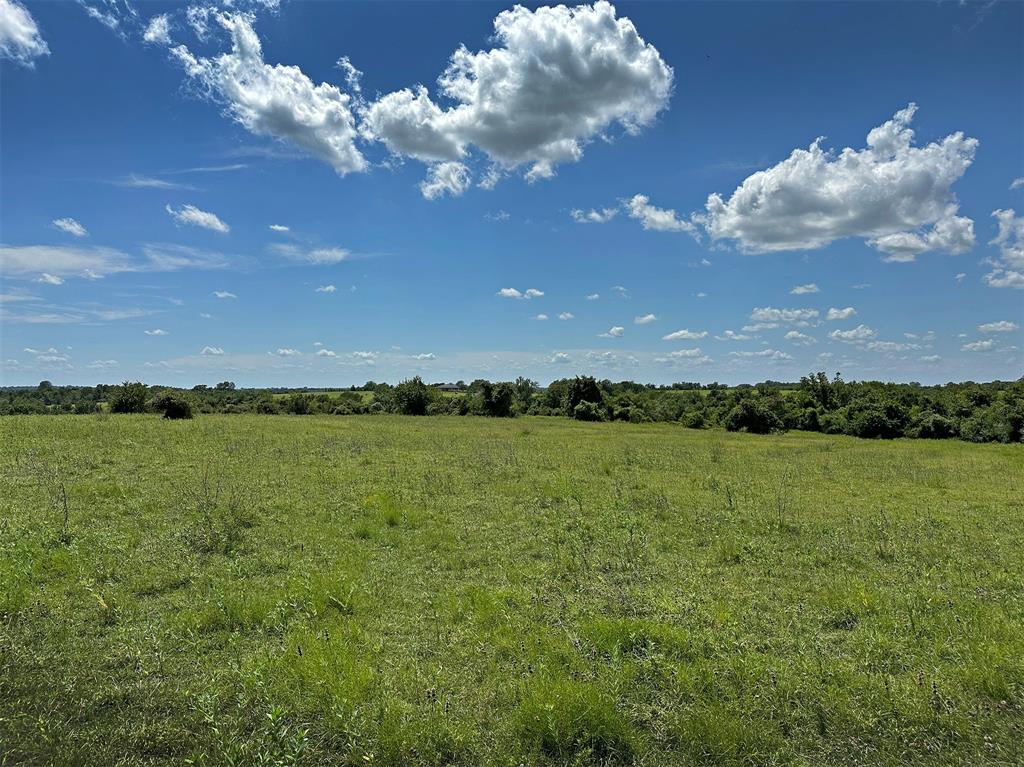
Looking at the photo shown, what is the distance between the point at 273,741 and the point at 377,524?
6744mm

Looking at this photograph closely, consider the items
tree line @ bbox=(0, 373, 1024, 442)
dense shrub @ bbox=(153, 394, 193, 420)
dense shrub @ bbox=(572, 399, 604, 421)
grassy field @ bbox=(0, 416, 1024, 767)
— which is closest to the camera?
grassy field @ bbox=(0, 416, 1024, 767)

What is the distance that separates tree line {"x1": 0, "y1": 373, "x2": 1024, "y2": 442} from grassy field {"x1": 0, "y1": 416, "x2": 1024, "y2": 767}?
127 feet

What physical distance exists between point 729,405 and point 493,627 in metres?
72.7

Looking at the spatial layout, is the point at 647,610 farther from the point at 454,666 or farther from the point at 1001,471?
the point at 1001,471

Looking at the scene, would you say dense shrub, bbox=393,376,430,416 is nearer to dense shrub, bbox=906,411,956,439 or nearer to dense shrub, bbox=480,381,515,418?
dense shrub, bbox=480,381,515,418

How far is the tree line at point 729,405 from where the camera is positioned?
53.2 meters

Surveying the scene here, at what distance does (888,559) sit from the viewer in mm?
10047

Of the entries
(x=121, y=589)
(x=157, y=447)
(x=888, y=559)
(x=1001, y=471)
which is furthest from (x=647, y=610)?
(x=1001, y=471)

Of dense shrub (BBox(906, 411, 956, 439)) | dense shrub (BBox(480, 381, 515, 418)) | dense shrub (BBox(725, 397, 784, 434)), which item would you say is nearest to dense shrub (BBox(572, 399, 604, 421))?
dense shrub (BBox(480, 381, 515, 418))

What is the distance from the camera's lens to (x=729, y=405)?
7275cm

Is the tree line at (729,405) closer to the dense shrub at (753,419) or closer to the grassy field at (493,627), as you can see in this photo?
the dense shrub at (753,419)

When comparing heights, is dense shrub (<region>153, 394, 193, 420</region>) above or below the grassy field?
above

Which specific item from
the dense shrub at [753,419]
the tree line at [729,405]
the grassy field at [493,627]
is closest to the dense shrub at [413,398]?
the tree line at [729,405]

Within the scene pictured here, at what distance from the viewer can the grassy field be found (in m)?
4.71
